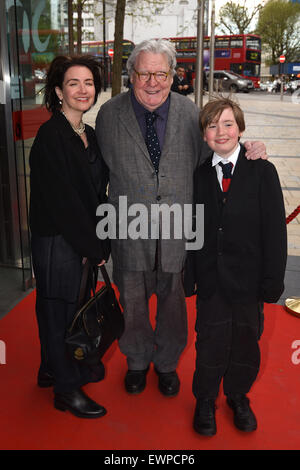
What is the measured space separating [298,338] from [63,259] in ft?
6.28

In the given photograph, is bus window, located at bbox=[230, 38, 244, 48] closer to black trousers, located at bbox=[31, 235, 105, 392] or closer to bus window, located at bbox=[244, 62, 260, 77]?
bus window, located at bbox=[244, 62, 260, 77]

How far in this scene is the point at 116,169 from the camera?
8.29ft

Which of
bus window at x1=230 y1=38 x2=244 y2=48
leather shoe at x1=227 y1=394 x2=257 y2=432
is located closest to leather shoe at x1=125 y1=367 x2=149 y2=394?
leather shoe at x1=227 y1=394 x2=257 y2=432

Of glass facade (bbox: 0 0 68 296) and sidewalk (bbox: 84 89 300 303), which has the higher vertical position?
glass facade (bbox: 0 0 68 296)

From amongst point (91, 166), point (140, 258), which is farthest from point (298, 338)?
point (91, 166)

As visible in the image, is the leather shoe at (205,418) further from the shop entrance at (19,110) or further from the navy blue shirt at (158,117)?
the shop entrance at (19,110)

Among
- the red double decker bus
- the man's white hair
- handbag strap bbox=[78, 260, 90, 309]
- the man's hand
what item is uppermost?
the red double decker bus

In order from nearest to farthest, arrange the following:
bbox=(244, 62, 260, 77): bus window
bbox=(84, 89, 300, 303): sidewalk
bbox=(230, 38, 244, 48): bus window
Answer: bbox=(84, 89, 300, 303): sidewalk < bbox=(230, 38, 244, 48): bus window < bbox=(244, 62, 260, 77): bus window

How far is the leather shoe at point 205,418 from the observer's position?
241 cm

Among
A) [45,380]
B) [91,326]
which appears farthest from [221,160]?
[45,380]

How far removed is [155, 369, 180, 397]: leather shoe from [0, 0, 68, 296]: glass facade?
1.85 metres

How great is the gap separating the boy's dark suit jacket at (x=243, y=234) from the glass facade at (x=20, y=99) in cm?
223

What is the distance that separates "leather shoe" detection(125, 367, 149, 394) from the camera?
2.77 metres

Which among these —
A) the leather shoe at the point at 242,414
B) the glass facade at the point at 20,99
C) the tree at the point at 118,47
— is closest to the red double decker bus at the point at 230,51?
the tree at the point at 118,47
